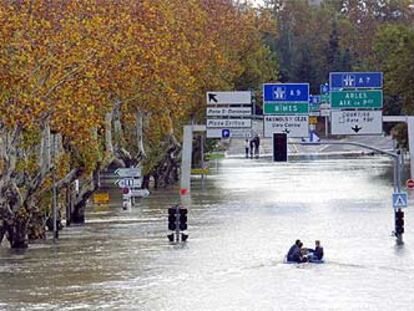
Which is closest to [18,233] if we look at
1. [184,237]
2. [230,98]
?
[184,237]

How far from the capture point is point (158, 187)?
87.0m

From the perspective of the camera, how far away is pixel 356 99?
5466 cm

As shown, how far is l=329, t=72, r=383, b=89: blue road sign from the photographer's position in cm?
5456

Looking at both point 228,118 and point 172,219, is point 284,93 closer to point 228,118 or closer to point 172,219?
point 228,118

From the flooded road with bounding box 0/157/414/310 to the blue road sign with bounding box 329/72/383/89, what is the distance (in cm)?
567

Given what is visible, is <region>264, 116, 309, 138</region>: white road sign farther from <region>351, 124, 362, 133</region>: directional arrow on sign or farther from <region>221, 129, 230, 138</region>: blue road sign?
<region>221, 129, 230, 138</region>: blue road sign

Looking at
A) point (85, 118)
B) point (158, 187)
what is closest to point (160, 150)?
point (158, 187)

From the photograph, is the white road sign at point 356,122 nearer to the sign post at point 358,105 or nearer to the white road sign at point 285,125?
the sign post at point 358,105

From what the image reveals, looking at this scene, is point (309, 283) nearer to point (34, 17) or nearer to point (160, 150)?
point (34, 17)

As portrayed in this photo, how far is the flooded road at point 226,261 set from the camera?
32.5 metres

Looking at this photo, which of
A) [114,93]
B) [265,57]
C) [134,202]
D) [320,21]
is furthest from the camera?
[320,21]

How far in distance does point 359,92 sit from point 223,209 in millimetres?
12510

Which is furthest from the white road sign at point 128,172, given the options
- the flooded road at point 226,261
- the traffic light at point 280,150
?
the traffic light at point 280,150

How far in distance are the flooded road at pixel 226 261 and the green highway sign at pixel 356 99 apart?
4831 mm
